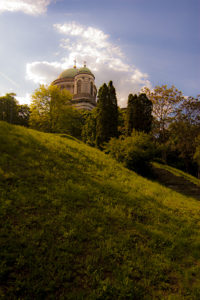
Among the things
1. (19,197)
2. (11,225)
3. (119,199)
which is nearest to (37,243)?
(11,225)

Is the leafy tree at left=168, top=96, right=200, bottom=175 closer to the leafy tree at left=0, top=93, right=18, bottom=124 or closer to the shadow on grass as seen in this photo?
the shadow on grass

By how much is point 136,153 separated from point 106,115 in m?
9.96

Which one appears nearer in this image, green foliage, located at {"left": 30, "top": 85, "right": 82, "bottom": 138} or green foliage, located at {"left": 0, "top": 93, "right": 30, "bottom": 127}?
green foliage, located at {"left": 30, "top": 85, "right": 82, "bottom": 138}

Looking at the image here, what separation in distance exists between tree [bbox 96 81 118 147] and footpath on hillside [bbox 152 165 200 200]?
820 cm

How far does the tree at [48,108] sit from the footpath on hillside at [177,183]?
17.1m

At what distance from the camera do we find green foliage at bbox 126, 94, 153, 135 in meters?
23.2

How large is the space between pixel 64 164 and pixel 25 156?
1959 mm

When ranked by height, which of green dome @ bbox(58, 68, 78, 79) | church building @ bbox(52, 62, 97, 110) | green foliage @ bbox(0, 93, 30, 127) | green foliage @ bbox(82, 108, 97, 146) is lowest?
green foliage @ bbox(82, 108, 97, 146)

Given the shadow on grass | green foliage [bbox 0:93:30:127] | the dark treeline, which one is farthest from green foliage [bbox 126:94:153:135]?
green foliage [bbox 0:93:30:127]

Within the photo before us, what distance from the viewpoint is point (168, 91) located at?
26500 millimetres

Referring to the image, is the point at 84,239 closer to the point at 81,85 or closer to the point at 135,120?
the point at 135,120

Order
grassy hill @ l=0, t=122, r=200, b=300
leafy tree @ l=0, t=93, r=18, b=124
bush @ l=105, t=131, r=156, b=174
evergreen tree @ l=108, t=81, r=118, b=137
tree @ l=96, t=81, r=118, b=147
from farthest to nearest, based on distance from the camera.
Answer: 1. leafy tree @ l=0, t=93, r=18, b=124
2. evergreen tree @ l=108, t=81, r=118, b=137
3. tree @ l=96, t=81, r=118, b=147
4. bush @ l=105, t=131, r=156, b=174
5. grassy hill @ l=0, t=122, r=200, b=300

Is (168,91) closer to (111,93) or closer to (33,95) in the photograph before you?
(111,93)

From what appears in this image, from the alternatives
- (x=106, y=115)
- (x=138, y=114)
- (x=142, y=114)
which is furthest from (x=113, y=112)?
(x=142, y=114)
